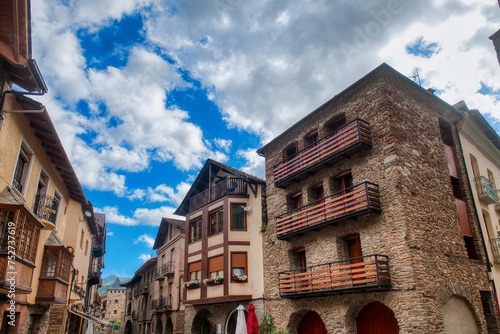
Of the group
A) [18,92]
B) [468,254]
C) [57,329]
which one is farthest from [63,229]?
[468,254]

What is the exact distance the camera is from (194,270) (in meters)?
23.3

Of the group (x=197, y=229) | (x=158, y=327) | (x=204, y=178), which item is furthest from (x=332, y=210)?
(x=158, y=327)

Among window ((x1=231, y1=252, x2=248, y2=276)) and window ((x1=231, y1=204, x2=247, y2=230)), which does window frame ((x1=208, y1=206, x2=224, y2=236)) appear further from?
window ((x1=231, y1=252, x2=248, y2=276))

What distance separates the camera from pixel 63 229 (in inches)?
737

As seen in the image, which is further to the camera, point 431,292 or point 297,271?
point 297,271

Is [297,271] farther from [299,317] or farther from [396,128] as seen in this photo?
[396,128]

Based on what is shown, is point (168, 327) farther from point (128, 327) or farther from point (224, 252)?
point (128, 327)

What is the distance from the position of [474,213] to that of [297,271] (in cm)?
872

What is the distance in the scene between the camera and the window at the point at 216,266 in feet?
69.9

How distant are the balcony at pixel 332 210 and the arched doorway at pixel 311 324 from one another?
12.5 ft

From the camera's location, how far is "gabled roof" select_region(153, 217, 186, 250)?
32.1 metres

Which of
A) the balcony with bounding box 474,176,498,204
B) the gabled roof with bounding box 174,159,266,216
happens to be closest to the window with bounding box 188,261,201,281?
the gabled roof with bounding box 174,159,266,216

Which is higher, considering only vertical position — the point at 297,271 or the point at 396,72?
the point at 396,72

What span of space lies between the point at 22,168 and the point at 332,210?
39.4 ft
